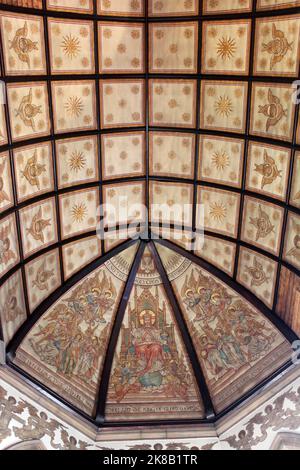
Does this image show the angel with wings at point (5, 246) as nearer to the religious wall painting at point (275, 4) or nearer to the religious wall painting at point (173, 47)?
the religious wall painting at point (173, 47)

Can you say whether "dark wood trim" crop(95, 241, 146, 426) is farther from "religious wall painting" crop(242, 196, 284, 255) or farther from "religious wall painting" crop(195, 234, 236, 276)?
"religious wall painting" crop(242, 196, 284, 255)

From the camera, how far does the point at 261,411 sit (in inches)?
549

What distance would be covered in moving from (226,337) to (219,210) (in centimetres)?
328

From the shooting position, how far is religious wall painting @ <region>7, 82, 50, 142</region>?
1227cm

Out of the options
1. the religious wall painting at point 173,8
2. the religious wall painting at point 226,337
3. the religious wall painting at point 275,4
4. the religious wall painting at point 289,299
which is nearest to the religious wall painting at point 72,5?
the religious wall painting at point 173,8

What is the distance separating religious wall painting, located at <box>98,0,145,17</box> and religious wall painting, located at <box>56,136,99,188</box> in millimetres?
2731

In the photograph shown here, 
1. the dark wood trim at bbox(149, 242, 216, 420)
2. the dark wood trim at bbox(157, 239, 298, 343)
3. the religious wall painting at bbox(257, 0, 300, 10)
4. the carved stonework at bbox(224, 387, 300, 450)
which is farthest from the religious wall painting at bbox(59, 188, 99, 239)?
the carved stonework at bbox(224, 387, 300, 450)

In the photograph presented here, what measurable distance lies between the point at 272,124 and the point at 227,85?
4.23ft

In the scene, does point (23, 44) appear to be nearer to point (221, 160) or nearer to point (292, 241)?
point (221, 160)

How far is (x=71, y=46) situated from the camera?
1267 centimetres

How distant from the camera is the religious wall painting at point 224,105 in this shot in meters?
13.1

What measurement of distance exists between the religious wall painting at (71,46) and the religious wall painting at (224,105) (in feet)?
8.44
